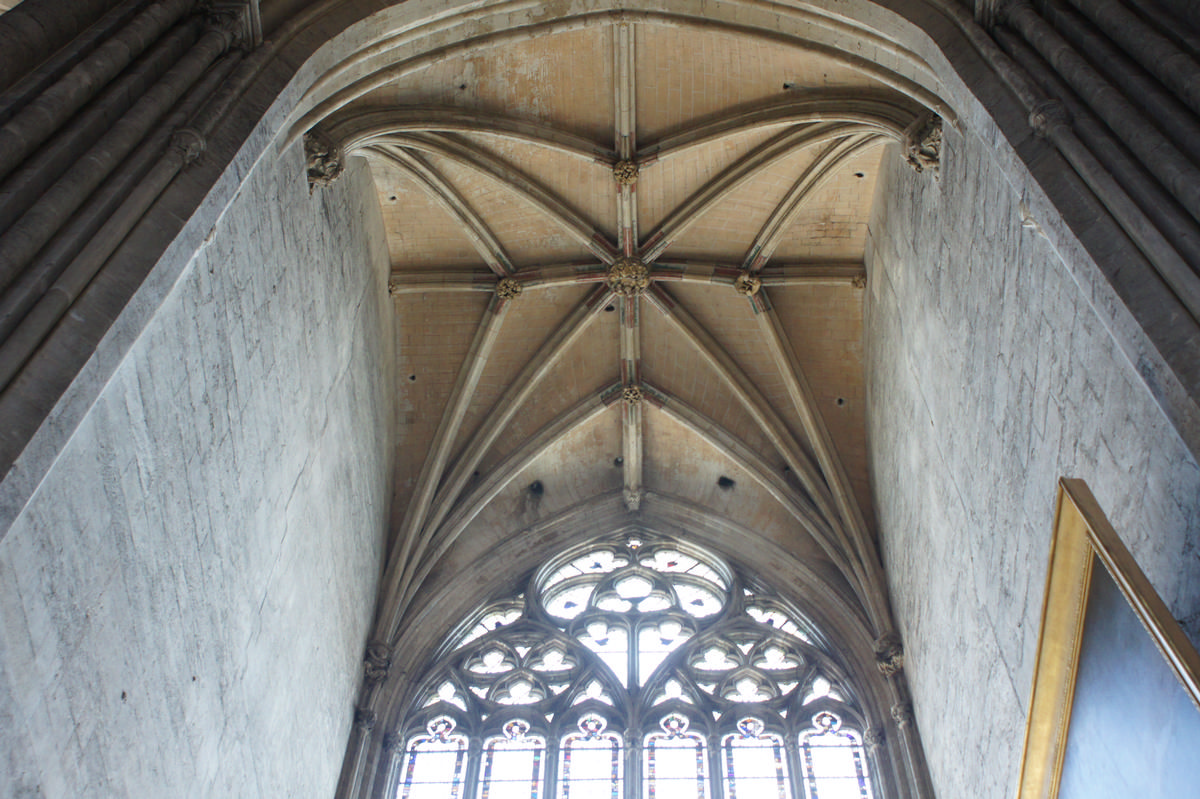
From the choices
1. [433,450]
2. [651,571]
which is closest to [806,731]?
[651,571]

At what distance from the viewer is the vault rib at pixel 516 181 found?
42.1ft

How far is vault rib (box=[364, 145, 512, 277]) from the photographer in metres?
13.0

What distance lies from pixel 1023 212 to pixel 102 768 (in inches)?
260

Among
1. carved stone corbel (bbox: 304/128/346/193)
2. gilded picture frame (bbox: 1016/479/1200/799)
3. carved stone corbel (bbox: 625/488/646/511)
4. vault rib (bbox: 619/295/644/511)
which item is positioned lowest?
gilded picture frame (bbox: 1016/479/1200/799)

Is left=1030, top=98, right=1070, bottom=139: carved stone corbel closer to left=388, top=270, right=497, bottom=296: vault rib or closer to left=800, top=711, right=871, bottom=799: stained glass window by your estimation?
left=800, top=711, right=871, bottom=799: stained glass window

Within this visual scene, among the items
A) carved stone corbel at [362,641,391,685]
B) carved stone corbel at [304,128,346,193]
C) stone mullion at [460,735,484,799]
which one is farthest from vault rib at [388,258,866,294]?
stone mullion at [460,735,484,799]

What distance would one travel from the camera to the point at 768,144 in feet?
43.4

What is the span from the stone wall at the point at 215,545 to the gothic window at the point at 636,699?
1.66m

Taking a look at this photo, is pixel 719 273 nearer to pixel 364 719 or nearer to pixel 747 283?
pixel 747 283

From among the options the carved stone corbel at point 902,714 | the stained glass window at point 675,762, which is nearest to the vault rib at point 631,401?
the stained glass window at point 675,762

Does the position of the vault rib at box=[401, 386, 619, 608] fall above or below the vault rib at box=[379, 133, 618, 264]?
below

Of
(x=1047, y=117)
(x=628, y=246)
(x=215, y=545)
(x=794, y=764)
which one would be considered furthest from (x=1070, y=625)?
(x=628, y=246)

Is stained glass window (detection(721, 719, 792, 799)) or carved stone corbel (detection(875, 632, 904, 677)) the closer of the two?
stained glass window (detection(721, 719, 792, 799))

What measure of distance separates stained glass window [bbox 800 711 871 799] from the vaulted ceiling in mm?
1342
